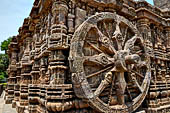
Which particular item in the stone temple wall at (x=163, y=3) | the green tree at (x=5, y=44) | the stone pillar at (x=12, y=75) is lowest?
the stone pillar at (x=12, y=75)

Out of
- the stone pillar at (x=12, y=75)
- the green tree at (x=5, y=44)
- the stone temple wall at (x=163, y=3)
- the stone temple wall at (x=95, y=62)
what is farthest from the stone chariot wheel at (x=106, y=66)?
the green tree at (x=5, y=44)

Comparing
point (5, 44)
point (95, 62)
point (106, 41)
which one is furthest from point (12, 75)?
point (5, 44)

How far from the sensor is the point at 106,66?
455 cm

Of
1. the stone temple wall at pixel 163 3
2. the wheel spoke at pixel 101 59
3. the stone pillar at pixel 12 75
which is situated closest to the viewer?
the wheel spoke at pixel 101 59

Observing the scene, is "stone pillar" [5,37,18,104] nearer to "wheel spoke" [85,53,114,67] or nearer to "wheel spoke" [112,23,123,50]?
"wheel spoke" [85,53,114,67]

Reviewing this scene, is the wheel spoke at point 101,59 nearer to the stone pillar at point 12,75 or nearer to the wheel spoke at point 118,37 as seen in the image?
the wheel spoke at point 118,37

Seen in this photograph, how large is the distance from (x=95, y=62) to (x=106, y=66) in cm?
49

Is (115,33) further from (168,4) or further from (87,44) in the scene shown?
(168,4)

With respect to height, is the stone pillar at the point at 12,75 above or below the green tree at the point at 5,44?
below

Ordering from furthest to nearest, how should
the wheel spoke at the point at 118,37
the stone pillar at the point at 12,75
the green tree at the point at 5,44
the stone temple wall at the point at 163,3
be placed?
the green tree at the point at 5,44 → the stone pillar at the point at 12,75 → the stone temple wall at the point at 163,3 → the wheel spoke at the point at 118,37

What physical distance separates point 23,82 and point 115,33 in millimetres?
4963

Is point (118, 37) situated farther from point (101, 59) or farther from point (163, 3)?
point (163, 3)

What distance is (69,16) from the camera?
4.37 metres

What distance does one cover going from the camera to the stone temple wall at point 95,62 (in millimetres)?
3885
